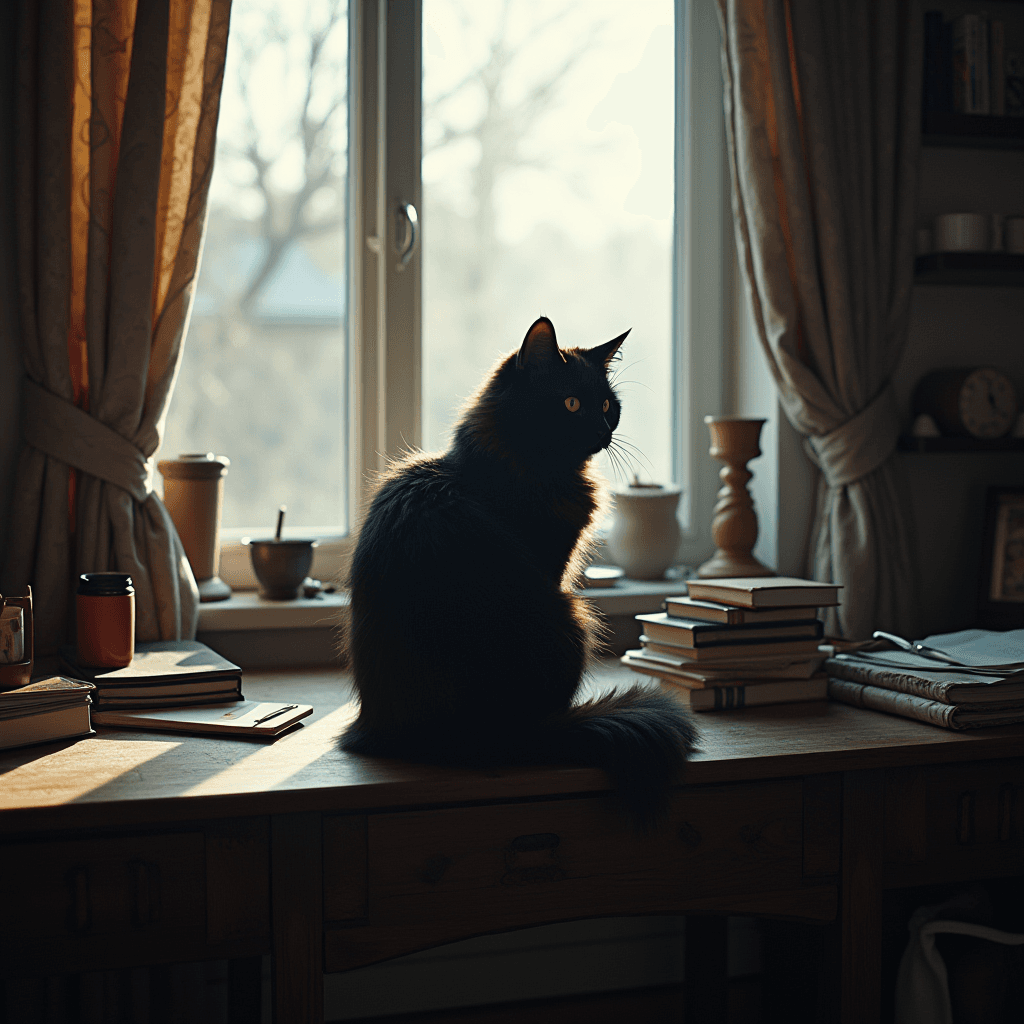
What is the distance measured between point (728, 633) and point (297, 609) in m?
0.77

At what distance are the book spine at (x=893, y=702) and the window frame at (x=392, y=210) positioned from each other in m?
0.88

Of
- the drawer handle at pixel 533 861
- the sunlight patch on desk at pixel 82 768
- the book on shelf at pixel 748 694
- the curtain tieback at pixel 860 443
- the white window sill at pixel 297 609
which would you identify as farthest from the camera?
the curtain tieback at pixel 860 443

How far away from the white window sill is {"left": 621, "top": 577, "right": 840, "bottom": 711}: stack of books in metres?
0.34

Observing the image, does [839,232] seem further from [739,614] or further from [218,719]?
[218,719]

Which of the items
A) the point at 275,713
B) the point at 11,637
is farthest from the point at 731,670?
the point at 11,637

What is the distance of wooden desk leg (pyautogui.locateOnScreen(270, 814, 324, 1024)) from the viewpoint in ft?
3.48

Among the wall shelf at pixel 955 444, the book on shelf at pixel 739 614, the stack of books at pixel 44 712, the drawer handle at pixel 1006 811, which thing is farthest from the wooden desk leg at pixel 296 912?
the wall shelf at pixel 955 444

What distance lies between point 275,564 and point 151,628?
0.88ft

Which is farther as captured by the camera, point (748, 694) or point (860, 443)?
point (860, 443)

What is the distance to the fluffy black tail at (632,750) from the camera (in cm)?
110

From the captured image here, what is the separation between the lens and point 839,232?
1.78 m

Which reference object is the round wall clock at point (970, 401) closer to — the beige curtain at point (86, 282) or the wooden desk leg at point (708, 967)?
the wooden desk leg at point (708, 967)

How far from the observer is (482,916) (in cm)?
112

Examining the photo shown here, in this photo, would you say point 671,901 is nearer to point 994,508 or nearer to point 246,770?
point 246,770
